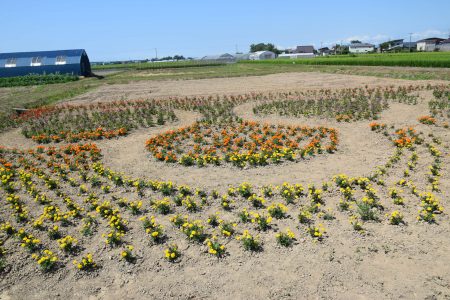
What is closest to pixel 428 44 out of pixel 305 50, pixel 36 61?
pixel 305 50

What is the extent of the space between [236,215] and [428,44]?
129m

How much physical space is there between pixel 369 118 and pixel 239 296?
37.6ft

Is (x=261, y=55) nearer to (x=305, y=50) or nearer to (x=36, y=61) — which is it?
(x=305, y=50)

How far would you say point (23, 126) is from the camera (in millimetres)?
16516

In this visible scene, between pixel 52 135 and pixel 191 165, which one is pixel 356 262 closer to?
pixel 191 165

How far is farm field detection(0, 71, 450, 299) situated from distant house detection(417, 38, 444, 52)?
379ft

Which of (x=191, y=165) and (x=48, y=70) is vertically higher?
(x=48, y=70)

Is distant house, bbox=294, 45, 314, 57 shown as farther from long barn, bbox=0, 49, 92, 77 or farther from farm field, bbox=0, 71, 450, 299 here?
farm field, bbox=0, 71, 450, 299

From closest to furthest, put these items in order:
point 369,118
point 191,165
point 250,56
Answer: point 191,165
point 369,118
point 250,56

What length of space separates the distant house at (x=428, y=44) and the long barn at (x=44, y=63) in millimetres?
105925

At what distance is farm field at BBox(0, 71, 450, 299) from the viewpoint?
529 centimetres

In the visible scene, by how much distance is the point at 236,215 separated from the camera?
280 inches

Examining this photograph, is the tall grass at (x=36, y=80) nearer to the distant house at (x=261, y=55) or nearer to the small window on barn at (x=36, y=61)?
the small window on barn at (x=36, y=61)

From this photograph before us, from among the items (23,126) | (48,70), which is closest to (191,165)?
(23,126)
